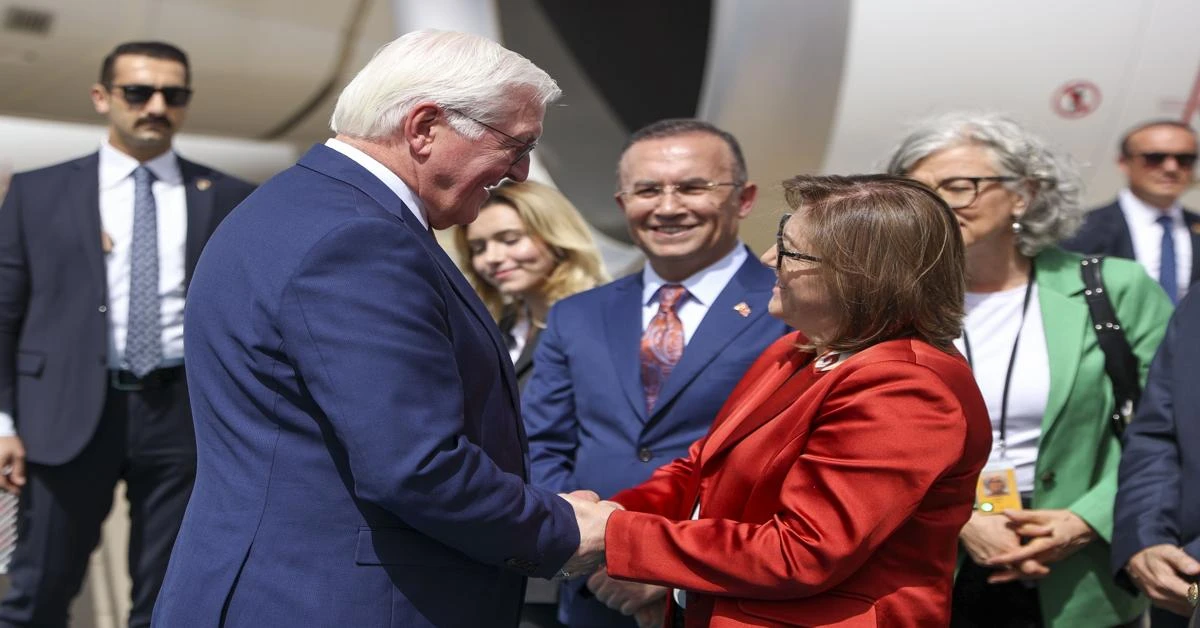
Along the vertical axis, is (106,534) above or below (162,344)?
below

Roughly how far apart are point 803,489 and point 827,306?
0.25 meters

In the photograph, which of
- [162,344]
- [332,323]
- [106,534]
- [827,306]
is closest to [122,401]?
[162,344]

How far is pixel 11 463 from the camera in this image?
9.41ft

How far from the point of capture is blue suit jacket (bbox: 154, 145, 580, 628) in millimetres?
1390

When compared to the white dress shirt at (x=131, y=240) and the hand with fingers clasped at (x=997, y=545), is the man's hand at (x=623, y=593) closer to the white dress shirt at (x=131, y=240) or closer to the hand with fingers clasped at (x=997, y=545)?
the hand with fingers clasped at (x=997, y=545)

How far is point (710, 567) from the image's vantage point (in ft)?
5.05

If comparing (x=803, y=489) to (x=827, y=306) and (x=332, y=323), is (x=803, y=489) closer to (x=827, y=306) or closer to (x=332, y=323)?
(x=827, y=306)

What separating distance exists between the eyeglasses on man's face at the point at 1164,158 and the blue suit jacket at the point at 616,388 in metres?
2.21

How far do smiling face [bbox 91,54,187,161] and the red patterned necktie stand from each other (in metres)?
1.62

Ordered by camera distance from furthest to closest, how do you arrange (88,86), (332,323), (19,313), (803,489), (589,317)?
(88,86) → (19,313) → (589,317) → (803,489) → (332,323)

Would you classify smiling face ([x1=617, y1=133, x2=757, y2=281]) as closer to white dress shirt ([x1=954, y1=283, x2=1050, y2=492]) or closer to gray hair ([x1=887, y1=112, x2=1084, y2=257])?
gray hair ([x1=887, y1=112, x2=1084, y2=257])

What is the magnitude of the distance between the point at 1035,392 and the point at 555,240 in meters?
1.21

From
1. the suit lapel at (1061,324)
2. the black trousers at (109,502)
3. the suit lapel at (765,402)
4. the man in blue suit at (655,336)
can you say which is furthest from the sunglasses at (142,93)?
the suit lapel at (1061,324)

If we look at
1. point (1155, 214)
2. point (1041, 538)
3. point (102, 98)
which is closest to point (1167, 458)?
point (1041, 538)
